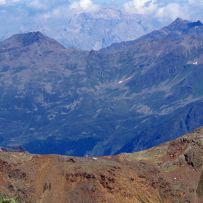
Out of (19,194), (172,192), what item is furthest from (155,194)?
(19,194)

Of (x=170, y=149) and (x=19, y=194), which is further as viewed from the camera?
(x=170, y=149)

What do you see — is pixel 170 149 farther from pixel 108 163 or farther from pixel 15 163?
pixel 15 163

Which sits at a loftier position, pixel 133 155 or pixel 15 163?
pixel 15 163

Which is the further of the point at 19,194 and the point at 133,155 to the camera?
the point at 133,155

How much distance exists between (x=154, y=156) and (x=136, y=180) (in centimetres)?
1708

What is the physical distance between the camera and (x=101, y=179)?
15350 cm

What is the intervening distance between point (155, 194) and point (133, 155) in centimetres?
2363

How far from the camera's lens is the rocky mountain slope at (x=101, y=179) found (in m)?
152

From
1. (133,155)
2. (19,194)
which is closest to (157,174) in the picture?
(133,155)

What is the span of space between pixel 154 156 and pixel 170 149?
14.0 ft

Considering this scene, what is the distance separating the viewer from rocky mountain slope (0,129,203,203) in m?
152

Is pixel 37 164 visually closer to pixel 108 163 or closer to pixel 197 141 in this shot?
pixel 108 163

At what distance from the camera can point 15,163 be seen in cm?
15962

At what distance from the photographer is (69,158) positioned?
161125 mm
